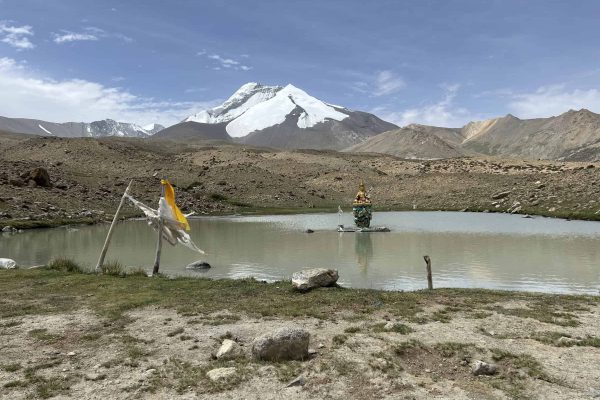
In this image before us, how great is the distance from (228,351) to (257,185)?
3490 inches

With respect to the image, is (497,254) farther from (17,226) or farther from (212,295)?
(17,226)

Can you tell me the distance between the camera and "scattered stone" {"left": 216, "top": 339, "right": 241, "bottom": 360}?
1192 cm

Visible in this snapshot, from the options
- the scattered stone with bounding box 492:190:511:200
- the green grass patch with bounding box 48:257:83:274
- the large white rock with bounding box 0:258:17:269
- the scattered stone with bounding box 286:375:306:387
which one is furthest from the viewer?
the scattered stone with bounding box 492:190:511:200

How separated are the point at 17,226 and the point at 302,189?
63421 millimetres

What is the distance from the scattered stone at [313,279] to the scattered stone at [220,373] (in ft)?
26.6

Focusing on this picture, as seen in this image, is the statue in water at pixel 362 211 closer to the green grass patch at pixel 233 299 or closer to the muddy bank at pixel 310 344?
the green grass patch at pixel 233 299

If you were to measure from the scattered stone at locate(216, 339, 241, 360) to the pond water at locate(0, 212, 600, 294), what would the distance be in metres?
11.1

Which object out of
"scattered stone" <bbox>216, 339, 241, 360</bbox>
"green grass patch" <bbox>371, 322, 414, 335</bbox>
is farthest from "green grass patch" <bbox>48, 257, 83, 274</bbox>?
"green grass patch" <bbox>371, 322, 414, 335</bbox>

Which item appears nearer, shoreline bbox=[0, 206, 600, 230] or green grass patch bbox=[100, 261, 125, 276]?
green grass patch bbox=[100, 261, 125, 276]

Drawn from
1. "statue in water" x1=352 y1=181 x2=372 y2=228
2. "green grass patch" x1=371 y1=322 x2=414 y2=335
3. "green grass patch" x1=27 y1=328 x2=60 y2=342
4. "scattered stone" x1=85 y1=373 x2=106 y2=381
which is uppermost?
"statue in water" x1=352 y1=181 x2=372 y2=228

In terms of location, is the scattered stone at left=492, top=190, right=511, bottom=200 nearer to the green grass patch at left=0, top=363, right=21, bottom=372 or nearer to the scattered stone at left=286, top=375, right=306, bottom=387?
the scattered stone at left=286, top=375, right=306, bottom=387

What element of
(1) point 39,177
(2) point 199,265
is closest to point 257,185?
(1) point 39,177

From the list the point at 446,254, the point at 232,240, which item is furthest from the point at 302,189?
the point at 446,254

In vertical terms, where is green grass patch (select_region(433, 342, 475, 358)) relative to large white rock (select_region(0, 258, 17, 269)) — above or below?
above
